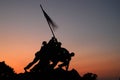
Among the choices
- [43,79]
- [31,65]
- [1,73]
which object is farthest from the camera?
[31,65]

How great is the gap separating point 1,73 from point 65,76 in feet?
13.6

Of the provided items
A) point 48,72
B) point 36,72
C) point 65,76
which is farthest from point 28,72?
point 65,76

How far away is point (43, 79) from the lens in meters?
12.2

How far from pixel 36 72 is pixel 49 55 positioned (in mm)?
1641

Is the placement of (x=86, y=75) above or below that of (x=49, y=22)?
below

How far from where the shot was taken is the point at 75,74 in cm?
1270

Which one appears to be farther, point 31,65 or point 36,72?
point 31,65

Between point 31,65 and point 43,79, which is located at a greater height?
point 31,65

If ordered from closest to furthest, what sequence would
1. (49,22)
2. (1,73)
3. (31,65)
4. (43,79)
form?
1. (43,79)
2. (1,73)
3. (31,65)
4. (49,22)

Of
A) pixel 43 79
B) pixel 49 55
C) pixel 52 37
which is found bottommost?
pixel 43 79

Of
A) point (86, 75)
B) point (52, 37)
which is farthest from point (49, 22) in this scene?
point (86, 75)

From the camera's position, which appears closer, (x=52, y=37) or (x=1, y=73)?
(x=1, y=73)

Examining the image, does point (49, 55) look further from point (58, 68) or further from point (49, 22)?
point (49, 22)

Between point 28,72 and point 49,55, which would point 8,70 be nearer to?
point 28,72
